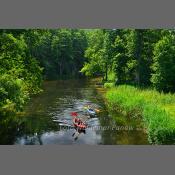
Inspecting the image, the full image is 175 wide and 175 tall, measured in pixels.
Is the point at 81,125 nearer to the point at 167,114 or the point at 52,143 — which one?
the point at 52,143

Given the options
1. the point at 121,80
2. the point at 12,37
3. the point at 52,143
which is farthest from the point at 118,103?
the point at 12,37

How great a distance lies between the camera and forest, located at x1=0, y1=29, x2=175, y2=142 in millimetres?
15508

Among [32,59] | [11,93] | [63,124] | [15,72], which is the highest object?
[32,59]

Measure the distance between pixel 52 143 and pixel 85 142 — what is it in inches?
43.4

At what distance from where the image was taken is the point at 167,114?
1554cm

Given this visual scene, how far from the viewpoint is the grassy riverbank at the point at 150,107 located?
1513 cm

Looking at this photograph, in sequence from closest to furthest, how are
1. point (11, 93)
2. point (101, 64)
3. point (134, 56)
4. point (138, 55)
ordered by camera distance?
point (11, 93)
point (138, 55)
point (134, 56)
point (101, 64)

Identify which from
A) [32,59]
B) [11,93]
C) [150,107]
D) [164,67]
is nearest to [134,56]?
[164,67]

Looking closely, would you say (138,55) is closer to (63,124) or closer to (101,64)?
(101,64)

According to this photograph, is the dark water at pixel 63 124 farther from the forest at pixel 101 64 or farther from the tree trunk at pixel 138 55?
the tree trunk at pixel 138 55

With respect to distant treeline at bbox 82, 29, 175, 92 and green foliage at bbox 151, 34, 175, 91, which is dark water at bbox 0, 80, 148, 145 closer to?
distant treeline at bbox 82, 29, 175, 92

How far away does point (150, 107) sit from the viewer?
16.4m

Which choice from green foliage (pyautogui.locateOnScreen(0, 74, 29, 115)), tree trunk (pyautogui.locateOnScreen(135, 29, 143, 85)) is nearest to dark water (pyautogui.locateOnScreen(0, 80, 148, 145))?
green foliage (pyautogui.locateOnScreen(0, 74, 29, 115))

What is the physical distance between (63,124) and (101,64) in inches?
119
